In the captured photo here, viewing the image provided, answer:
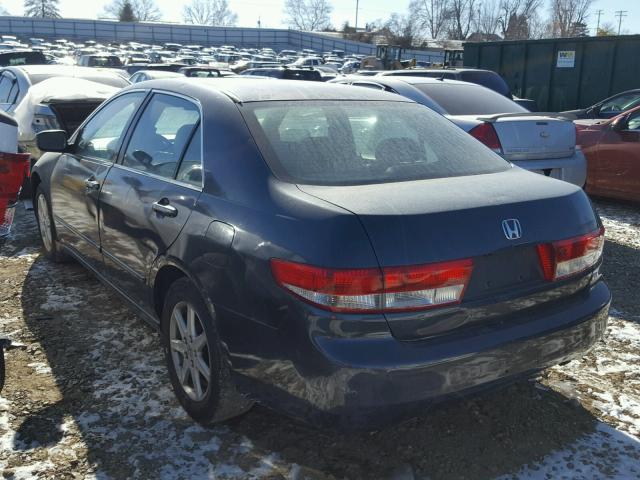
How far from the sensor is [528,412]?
10.5 feet

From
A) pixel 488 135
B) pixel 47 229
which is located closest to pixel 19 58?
pixel 47 229

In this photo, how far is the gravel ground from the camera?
8.99 feet

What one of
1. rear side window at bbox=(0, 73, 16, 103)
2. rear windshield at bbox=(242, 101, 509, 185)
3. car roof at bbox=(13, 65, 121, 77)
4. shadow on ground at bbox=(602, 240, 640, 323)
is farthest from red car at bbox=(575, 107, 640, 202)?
rear side window at bbox=(0, 73, 16, 103)

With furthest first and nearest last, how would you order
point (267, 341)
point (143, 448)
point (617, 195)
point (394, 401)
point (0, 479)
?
1. point (617, 195)
2. point (143, 448)
3. point (0, 479)
4. point (267, 341)
5. point (394, 401)

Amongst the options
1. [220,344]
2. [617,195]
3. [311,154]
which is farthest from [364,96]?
[617,195]

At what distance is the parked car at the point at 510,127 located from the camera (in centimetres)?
619

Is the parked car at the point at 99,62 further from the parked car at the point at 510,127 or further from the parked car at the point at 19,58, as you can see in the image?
the parked car at the point at 510,127

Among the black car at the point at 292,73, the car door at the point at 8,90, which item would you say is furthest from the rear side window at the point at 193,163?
the black car at the point at 292,73

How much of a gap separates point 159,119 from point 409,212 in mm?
1817

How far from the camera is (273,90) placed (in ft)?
11.0

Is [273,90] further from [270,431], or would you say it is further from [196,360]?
[270,431]

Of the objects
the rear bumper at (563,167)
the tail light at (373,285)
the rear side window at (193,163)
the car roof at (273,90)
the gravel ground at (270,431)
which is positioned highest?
the car roof at (273,90)

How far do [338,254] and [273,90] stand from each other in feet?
4.68

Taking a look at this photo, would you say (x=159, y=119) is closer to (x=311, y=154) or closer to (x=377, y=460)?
(x=311, y=154)
